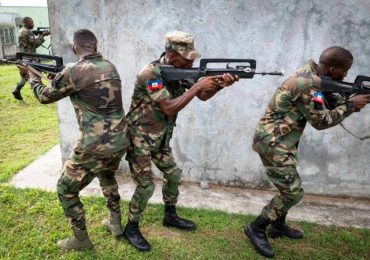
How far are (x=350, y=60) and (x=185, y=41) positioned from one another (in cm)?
154

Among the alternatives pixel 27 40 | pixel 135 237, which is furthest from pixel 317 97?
pixel 27 40

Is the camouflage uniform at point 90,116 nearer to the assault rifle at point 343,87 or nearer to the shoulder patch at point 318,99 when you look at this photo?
the shoulder patch at point 318,99

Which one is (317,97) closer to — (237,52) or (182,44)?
(182,44)

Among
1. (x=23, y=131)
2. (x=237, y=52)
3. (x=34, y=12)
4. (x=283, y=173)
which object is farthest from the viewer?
(x=34, y=12)

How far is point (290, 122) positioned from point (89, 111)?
1946 millimetres

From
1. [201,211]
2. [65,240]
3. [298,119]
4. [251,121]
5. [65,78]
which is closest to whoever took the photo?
[65,78]

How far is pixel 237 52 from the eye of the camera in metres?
4.78

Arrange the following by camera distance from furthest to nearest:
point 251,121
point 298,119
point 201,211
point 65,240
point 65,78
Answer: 1. point 251,121
2. point 201,211
3. point 65,240
4. point 298,119
5. point 65,78

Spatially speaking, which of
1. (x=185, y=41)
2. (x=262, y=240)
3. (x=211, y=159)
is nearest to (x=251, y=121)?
(x=211, y=159)

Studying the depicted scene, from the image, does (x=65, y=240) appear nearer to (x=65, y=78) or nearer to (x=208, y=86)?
(x=65, y=78)

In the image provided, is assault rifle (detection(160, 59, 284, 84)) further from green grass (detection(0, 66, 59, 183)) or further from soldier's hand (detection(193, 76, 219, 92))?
green grass (detection(0, 66, 59, 183))

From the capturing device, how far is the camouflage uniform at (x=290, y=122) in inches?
133

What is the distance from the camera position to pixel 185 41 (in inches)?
132

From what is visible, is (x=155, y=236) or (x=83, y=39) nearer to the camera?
(x=83, y=39)
